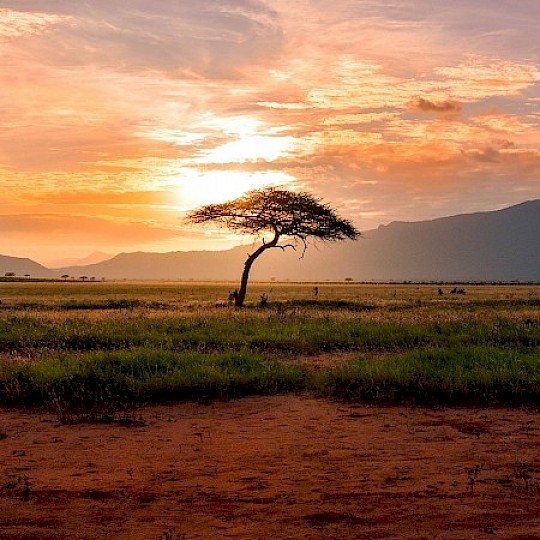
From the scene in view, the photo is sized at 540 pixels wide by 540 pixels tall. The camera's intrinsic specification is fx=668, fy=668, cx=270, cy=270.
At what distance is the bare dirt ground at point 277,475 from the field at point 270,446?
3 cm

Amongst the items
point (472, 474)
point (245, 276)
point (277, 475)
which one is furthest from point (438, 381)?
point (245, 276)

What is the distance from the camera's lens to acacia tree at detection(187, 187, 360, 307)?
45938 mm

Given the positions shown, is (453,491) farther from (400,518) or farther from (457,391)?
(457,391)

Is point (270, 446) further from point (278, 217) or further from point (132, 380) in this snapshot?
point (278, 217)

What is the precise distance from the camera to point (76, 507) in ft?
23.1

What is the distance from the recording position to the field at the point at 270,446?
21.6 feet

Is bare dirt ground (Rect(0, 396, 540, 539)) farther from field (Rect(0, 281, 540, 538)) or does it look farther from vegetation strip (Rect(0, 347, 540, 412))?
vegetation strip (Rect(0, 347, 540, 412))

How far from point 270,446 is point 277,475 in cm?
151

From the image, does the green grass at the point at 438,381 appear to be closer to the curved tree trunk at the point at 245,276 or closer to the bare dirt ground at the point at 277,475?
the bare dirt ground at the point at 277,475

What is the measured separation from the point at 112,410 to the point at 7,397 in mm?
2399

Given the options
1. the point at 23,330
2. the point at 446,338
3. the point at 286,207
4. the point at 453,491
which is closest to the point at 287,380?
the point at 453,491

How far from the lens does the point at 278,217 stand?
152ft

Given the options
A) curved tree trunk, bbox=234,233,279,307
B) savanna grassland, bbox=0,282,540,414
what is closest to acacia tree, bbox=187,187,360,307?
curved tree trunk, bbox=234,233,279,307

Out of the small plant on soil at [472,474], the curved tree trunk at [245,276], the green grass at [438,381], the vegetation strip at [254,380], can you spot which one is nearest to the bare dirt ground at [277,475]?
the small plant on soil at [472,474]
